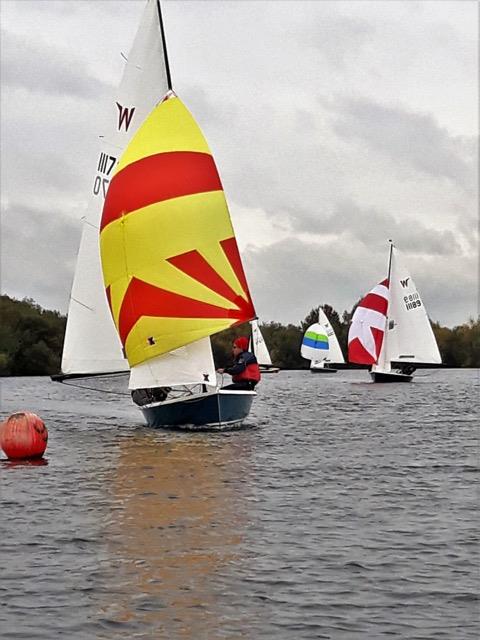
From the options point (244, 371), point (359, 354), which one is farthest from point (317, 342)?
point (244, 371)

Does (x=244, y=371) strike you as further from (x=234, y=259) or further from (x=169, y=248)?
(x=169, y=248)

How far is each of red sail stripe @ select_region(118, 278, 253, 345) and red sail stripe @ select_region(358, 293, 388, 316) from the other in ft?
128

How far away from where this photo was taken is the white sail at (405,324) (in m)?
65.7

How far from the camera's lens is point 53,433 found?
100 ft

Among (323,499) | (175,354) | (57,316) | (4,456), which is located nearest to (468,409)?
(175,354)

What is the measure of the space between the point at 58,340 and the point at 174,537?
9154 cm

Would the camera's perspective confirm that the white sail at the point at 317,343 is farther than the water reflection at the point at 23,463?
Yes

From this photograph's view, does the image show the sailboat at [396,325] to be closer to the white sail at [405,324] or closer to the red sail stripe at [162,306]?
the white sail at [405,324]

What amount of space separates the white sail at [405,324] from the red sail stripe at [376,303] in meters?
0.48

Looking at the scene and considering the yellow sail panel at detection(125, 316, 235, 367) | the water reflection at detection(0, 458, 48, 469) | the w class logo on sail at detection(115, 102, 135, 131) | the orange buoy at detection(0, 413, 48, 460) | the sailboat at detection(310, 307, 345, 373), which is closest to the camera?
the water reflection at detection(0, 458, 48, 469)

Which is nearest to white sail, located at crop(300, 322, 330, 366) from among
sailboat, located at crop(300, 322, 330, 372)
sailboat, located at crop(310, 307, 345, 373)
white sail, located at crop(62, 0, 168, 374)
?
sailboat, located at crop(300, 322, 330, 372)

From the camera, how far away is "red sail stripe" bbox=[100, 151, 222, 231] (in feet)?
90.9

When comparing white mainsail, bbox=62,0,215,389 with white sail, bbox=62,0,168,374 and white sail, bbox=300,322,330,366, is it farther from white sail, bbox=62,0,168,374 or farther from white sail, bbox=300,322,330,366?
white sail, bbox=300,322,330,366

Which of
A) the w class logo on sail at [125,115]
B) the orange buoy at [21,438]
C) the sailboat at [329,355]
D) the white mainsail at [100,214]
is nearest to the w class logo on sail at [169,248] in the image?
the white mainsail at [100,214]
